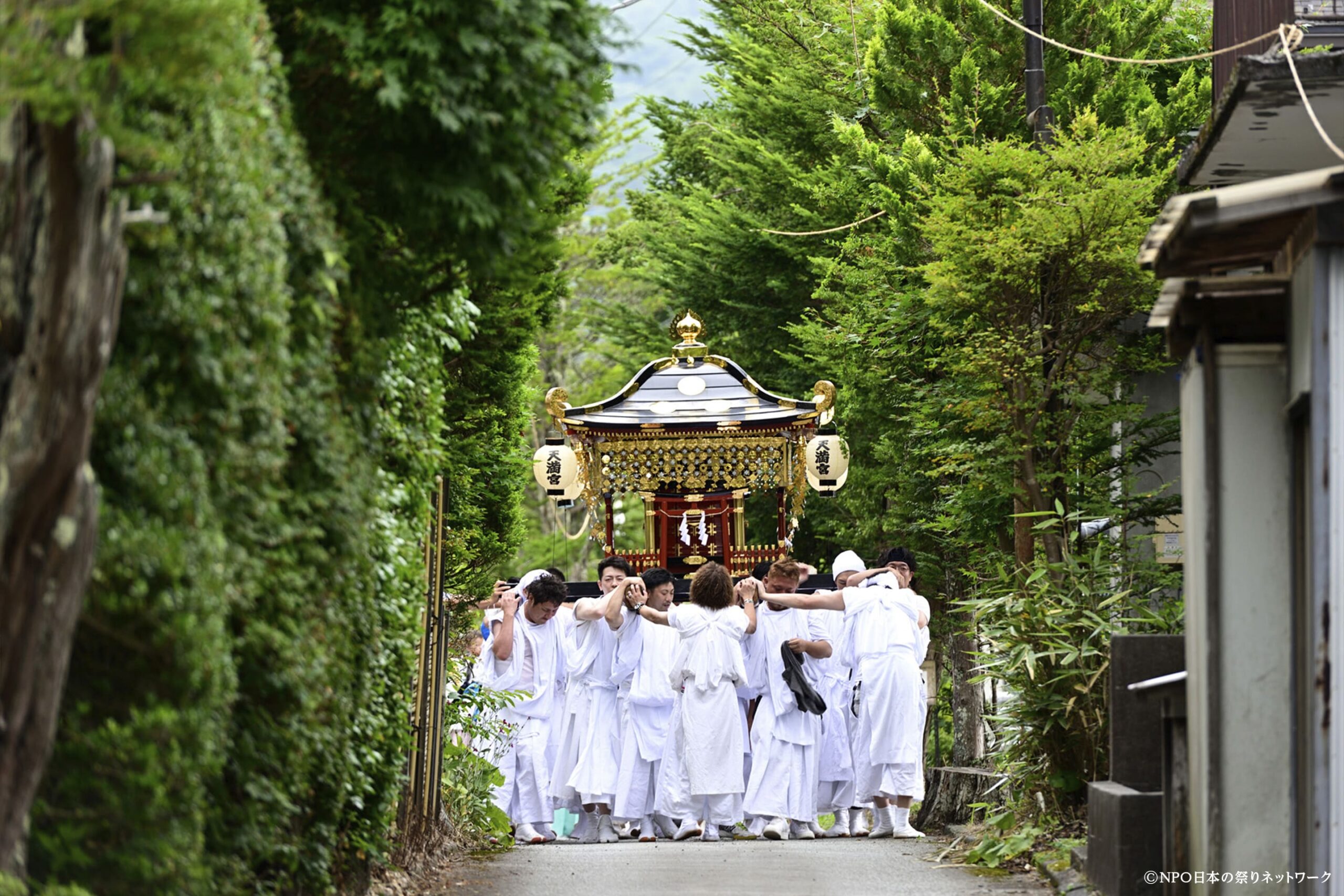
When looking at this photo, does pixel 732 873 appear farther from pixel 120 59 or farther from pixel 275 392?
pixel 120 59

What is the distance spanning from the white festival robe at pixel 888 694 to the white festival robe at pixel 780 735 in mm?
397

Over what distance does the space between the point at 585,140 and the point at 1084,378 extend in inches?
303

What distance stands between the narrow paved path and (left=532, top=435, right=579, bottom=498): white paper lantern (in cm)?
721

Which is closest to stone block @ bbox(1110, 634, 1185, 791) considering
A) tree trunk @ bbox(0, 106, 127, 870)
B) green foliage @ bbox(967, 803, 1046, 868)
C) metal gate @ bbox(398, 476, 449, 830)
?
green foliage @ bbox(967, 803, 1046, 868)

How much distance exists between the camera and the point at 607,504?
67.9 ft

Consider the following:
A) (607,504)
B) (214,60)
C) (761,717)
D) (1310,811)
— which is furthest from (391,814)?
(607,504)

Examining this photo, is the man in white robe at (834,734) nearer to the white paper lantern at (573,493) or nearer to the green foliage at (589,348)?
the white paper lantern at (573,493)

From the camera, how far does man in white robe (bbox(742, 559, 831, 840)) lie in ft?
48.2

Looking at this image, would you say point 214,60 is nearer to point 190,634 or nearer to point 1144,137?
point 190,634

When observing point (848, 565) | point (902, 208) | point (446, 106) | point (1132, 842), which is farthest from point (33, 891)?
point (902, 208)

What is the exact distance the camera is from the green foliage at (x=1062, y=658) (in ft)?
36.4

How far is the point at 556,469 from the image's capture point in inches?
797

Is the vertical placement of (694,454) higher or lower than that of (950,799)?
higher

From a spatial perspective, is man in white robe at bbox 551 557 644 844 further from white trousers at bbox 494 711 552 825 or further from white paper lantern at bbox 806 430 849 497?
white paper lantern at bbox 806 430 849 497
